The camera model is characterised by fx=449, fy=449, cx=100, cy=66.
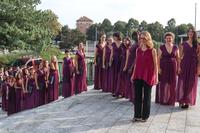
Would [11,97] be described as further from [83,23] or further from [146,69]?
[83,23]

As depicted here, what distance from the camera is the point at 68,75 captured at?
53.0 ft

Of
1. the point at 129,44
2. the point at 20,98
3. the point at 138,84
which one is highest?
the point at 129,44

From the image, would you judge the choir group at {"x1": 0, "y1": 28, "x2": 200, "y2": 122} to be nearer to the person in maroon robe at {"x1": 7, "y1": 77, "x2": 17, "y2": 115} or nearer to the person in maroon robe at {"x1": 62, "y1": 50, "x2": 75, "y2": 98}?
the person in maroon robe at {"x1": 62, "y1": 50, "x2": 75, "y2": 98}

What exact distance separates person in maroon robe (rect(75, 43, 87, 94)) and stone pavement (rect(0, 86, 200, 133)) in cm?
382

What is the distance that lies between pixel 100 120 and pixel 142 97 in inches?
40.2

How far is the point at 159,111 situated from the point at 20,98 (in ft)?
27.8

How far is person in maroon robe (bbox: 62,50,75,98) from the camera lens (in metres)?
16.0

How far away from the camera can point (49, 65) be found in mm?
16094

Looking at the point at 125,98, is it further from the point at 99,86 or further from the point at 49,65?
the point at 49,65

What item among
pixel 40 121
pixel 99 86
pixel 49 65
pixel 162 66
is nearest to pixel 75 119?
pixel 40 121

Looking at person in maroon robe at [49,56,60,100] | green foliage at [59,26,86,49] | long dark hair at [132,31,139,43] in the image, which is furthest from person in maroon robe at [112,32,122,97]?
green foliage at [59,26,86,49]

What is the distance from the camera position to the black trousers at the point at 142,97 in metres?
8.90

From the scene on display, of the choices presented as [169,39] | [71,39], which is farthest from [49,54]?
[71,39]

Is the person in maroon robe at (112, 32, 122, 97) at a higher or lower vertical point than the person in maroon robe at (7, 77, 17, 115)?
higher
